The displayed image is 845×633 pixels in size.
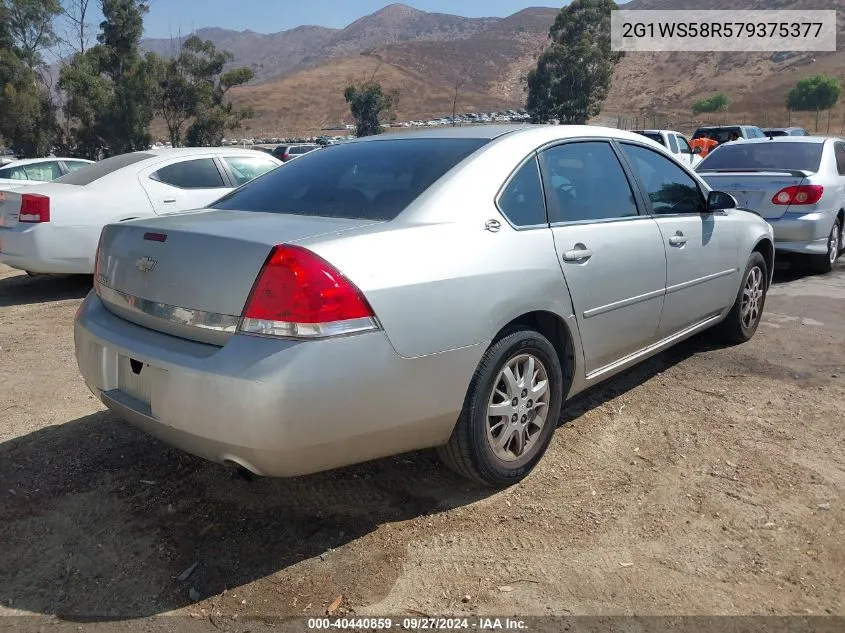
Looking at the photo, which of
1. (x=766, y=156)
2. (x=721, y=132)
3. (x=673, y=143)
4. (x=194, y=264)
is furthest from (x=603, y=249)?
(x=721, y=132)

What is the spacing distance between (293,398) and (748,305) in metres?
3.93

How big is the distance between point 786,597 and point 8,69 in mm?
35297

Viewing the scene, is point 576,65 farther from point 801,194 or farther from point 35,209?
point 35,209

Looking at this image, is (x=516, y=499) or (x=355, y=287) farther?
(x=516, y=499)

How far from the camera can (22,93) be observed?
30172mm

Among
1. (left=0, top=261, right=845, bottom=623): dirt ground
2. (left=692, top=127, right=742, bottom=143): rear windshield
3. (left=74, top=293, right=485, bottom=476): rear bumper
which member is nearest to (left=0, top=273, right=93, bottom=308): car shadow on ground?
(left=0, top=261, right=845, bottom=623): dirt ground

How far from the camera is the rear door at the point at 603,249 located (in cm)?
326

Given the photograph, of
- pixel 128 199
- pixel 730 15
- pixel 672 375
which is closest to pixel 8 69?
pixel 128 199

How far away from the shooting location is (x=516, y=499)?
2.99 meters

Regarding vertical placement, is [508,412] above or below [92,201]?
below

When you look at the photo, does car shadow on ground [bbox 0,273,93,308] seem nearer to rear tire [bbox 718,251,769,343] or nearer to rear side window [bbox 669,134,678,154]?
rear tire [bbox 718,251,769,343]

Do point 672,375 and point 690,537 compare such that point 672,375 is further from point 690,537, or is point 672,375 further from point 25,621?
point 25,621

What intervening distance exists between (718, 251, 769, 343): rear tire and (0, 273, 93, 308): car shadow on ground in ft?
19.7

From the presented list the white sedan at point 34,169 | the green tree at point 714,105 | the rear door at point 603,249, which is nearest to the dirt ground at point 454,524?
the rear door at point 603,249
